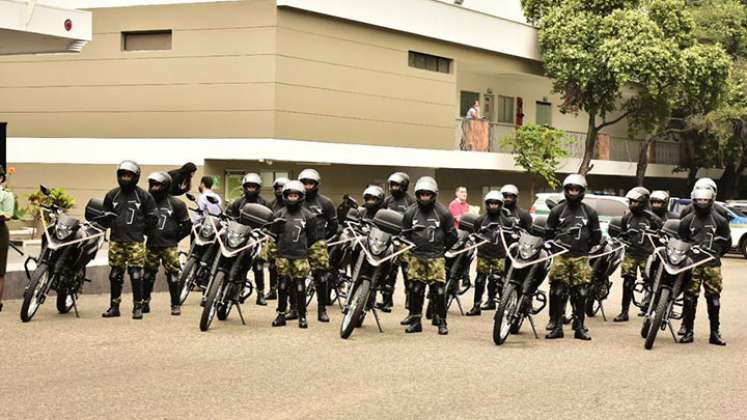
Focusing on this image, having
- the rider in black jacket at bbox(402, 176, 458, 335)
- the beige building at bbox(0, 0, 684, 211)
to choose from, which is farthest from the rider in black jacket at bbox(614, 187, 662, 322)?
the beige building at bbox(0, 0, 684, 211)

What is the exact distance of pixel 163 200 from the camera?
16078 millimetres

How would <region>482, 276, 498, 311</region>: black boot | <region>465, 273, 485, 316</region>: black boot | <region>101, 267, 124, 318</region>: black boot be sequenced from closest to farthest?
<region>101, 267, 124, 318</region>: black boot → <region>465, 273, 485, 316</region>: black boot → <region>482, 276, 498, 311</region>: black boot

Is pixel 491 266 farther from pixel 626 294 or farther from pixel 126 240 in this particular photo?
pixel 126 240

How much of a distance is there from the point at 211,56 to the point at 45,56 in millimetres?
4547

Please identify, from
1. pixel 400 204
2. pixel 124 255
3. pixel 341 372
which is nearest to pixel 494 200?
pixel 400 204

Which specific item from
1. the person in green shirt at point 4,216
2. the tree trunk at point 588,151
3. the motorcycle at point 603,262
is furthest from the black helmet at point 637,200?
the tree trunk at point 588,151

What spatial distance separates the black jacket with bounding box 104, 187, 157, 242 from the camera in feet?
50.1

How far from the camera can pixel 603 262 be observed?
55.3ft

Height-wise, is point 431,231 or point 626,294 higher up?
point 431,231

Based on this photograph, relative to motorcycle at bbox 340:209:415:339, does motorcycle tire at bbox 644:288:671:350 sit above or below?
below

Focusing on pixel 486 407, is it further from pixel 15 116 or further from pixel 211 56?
pixel 15 116

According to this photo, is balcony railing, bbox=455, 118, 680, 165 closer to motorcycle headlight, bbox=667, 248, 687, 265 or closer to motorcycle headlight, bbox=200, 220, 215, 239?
motorcycle headlight, bbox=200, 220, 215, 239

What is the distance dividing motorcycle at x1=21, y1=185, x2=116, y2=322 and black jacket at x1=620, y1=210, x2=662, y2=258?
700 cm

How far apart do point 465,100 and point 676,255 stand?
2668cm
